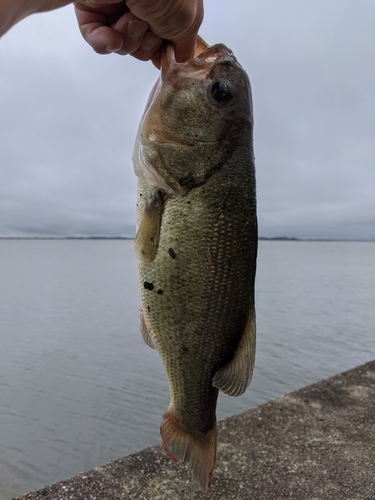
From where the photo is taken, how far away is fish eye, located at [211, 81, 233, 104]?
2.02 m

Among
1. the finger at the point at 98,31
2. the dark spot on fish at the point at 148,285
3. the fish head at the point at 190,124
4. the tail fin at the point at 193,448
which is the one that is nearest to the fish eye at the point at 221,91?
the fish head at the point at 190,124

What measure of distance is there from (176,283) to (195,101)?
36.1 inches

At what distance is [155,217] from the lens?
6.34ft

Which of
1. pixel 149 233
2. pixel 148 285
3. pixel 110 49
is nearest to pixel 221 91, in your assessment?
pixel 110 49

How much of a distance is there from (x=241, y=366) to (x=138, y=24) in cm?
169

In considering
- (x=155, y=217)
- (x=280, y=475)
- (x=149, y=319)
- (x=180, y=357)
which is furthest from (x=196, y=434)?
Answer: (x=280, y=475)

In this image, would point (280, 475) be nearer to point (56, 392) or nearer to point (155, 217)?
point (155, 217)

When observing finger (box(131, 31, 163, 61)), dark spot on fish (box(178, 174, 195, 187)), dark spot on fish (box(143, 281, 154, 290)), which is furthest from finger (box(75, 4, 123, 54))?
dark spot on fish (box(143, 281, 154, 290))

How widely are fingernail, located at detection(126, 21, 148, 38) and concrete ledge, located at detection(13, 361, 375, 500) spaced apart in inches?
144

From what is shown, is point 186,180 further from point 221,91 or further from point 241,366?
point 241,366

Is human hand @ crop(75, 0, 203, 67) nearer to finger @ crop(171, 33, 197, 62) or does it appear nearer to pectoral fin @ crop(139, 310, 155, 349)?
finger @ crop(171, 33, 197, 62)

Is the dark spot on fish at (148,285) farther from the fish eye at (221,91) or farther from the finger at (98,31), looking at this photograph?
the finger at (98,31)

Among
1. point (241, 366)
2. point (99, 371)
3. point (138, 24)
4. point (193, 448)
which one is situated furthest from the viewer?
point (99, 371)

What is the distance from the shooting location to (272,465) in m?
4.14
